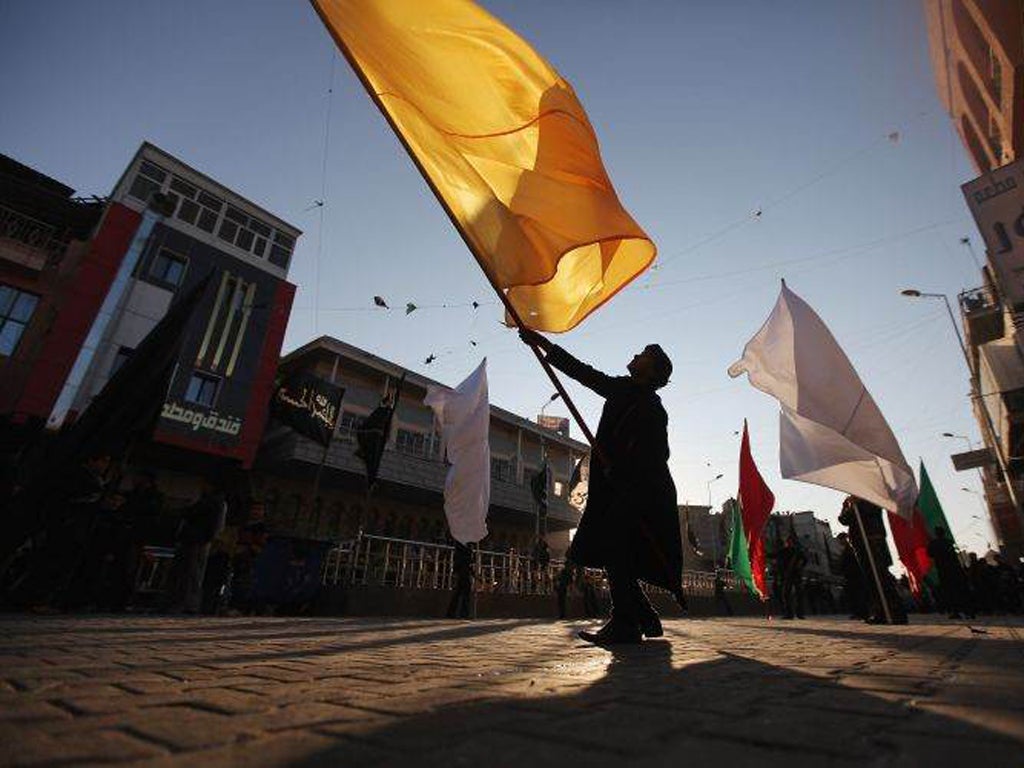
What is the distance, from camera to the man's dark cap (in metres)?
4.18

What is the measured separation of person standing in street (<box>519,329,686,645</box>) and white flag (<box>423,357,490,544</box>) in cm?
527

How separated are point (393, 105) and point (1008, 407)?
29823mm

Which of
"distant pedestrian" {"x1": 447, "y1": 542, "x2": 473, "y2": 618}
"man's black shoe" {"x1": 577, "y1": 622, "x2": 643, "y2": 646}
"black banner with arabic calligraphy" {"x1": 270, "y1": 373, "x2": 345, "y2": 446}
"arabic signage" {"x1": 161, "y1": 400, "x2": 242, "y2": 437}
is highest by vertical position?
"arabic signage" {"x1": 161, "y1": 400, "x2": 242, "y2": 437}

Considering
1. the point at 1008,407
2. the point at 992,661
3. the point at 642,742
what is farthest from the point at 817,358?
the point at 1008,407

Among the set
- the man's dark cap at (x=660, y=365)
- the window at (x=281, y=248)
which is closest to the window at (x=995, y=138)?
the man's dark cap at (x=660, y=365)

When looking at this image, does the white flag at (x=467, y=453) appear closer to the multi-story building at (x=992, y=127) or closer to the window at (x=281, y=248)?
the multi-story building at (x=992, y=127)

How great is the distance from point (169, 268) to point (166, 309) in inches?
65.4

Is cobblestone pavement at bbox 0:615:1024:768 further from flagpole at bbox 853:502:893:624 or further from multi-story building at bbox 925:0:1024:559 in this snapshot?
multi-story building at bbox 925:0:1024:559

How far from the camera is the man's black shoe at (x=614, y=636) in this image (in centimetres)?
349

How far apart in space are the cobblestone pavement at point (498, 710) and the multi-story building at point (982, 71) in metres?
16.0

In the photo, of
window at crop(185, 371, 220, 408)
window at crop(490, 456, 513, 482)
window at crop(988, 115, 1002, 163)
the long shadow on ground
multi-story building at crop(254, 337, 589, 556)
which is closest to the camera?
the long shadow on ground

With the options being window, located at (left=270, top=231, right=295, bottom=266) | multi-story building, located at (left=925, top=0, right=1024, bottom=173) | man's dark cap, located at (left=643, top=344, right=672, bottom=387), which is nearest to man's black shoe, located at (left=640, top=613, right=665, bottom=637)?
man's dark cap, located at (left=643, top=344, right=672, bottom=387)

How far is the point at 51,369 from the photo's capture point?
16172mm

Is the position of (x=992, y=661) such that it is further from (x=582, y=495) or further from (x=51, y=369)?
(x=51, y=369)
